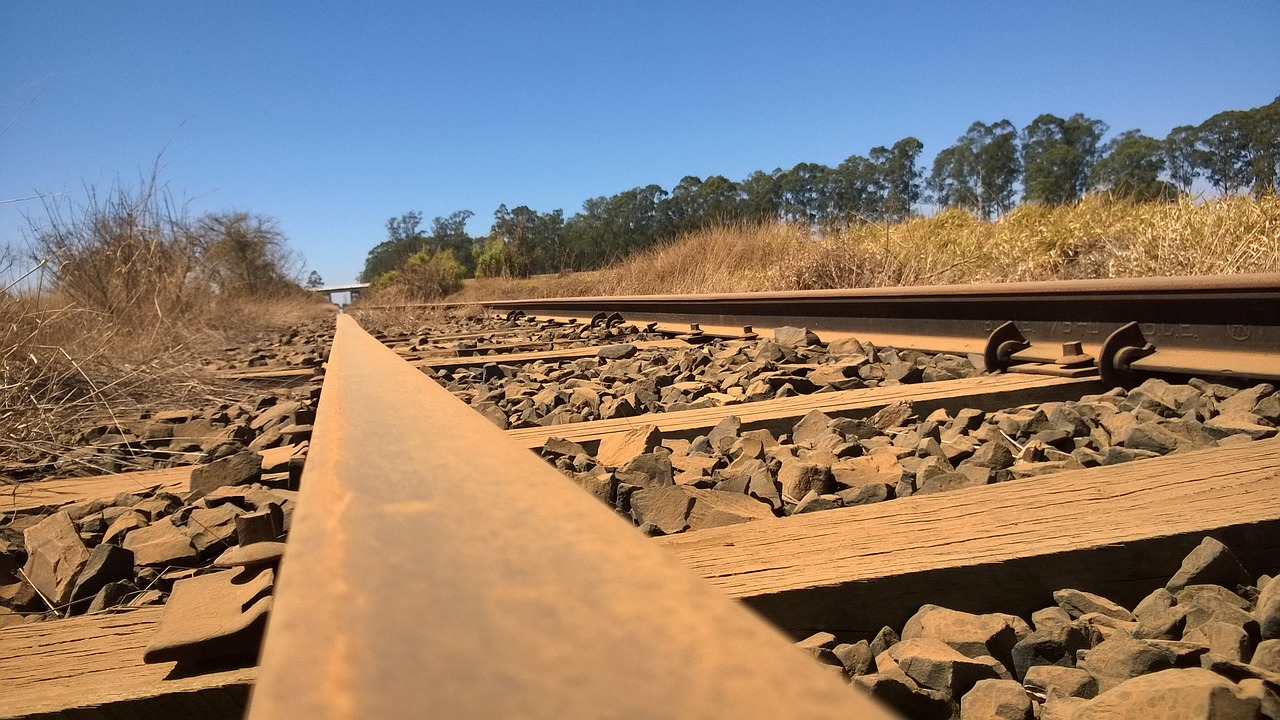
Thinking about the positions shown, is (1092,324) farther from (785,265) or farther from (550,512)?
(785,265)

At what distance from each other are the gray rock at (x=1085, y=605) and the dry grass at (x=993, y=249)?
4.12 m

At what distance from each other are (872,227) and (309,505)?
31.4 feet

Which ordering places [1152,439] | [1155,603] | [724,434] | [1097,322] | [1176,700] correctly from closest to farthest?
[1176,700]
[1155,603]
[1152,439]
[724,434]
[1097,322]

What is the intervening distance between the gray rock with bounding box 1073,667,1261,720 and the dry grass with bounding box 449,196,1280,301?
4.43 meters

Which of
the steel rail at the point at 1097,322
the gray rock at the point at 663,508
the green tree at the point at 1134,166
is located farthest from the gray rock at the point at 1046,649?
the green tree at the point at 1134,166

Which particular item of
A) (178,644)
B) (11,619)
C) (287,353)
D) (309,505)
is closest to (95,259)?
(287,353)

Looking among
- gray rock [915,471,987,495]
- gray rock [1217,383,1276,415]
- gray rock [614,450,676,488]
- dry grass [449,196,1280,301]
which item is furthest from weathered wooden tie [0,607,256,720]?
dry grass [449,196,1280,301]

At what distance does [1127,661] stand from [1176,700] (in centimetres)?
18

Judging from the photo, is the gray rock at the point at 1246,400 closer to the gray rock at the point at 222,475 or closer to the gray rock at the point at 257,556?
the gray rock at the point at 257,556

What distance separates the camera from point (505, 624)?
45 cm

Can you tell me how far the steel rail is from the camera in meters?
2.66

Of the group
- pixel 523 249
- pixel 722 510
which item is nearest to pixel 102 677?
pixel 722 510

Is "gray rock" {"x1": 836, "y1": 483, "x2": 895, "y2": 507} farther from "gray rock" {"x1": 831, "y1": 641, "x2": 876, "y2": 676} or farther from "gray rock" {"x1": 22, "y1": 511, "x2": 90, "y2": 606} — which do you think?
"gray rock" {"x1": 22, "y1": 511, "x2": 90, "y2": 606}

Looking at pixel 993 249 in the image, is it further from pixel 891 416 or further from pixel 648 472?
Result: pixel 648 472
